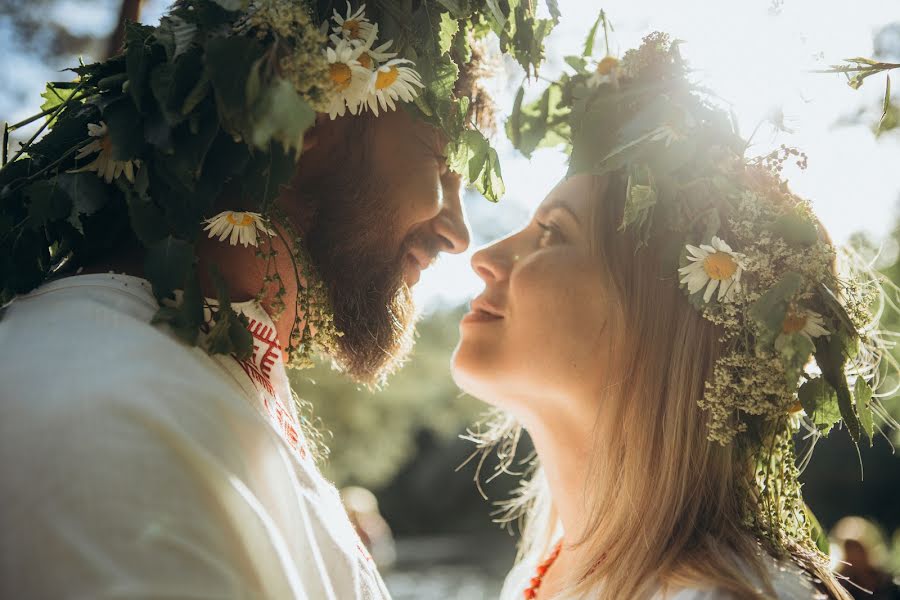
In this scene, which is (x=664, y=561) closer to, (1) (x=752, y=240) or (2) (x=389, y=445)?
(1) (x=752, y=240)

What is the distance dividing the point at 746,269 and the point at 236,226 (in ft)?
4.51

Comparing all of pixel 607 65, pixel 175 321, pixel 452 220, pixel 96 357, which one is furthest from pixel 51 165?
pixel 607 65

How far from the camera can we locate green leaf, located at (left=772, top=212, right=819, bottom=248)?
2406 mm

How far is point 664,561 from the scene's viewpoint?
2.38 metres

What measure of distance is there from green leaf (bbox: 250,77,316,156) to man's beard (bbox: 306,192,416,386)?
43.5 inches

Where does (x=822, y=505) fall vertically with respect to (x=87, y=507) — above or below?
below

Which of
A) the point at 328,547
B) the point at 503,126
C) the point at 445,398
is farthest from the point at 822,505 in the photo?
the point at 328,547

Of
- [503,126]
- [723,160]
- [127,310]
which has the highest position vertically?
[503,126]

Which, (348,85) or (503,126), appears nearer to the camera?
(348,85)

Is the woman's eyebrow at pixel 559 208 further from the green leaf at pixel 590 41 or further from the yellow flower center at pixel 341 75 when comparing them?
the yellow flower center at pixel 341 75

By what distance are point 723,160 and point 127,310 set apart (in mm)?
1606

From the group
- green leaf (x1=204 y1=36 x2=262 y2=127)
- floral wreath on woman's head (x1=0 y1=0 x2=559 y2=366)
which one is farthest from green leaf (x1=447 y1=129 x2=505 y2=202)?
green leaf (x1=204 y1=36 x2=262 y2=127)

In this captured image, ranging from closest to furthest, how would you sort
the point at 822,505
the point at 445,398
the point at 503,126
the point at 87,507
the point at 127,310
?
1. the point at 87,507
2. the point at 127,310
3. the point at 503,126
4. the point at 445,398
5. the point at 822,505

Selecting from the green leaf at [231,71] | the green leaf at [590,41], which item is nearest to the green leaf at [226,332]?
the green leaf at [231,71]
